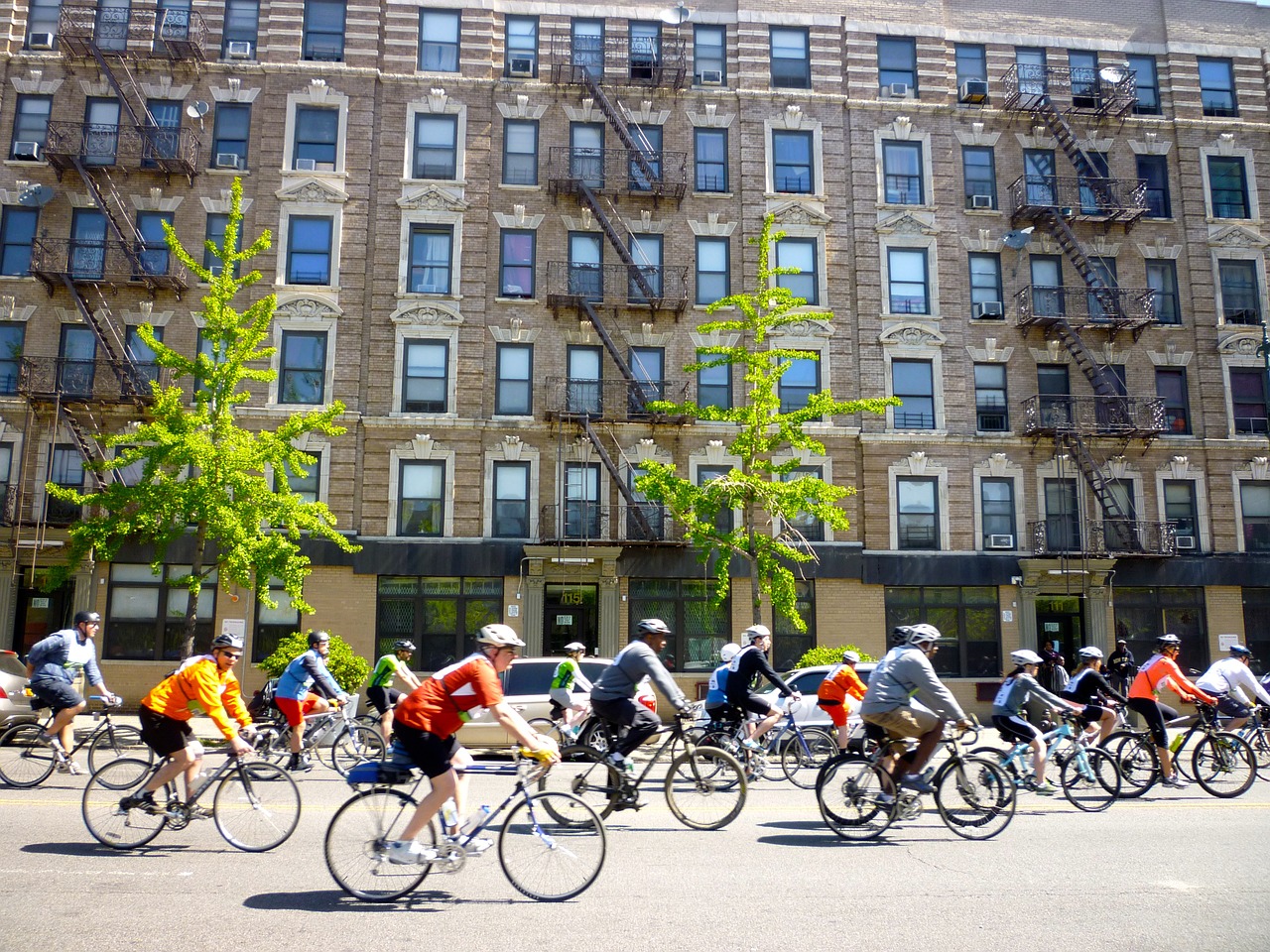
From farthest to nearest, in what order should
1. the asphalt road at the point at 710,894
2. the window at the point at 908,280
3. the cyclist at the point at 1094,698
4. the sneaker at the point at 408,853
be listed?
the window at the point at 908,280 < the cyclist at the point at 1094,698 < the sneaker at the point at 408,853 < the asphalt road at the point at 710,894

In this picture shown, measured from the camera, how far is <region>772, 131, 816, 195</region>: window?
97.8 ft

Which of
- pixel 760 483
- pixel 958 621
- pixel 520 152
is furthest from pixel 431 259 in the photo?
pixel 958 621

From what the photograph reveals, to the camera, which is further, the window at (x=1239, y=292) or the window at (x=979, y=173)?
the window at (x=1239, y=292)

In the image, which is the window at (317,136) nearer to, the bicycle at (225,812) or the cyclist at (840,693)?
the cyclist at (840,693)

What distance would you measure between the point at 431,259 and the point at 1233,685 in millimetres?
21956

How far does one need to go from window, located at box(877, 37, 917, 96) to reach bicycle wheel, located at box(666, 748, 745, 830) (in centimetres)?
2612

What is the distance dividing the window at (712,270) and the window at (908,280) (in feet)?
15.6

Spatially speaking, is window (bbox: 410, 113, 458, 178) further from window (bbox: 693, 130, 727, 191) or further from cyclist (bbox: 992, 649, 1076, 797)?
cyclist (bbox: 992, 649, 1076, 797)

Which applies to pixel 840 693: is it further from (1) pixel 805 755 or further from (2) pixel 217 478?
(2) pixel 217 478

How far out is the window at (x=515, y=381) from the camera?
92.5 ft

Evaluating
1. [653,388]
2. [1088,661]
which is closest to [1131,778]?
[1088,661]

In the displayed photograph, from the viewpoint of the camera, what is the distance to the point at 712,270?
2933 cm

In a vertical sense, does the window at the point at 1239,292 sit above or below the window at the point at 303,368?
above

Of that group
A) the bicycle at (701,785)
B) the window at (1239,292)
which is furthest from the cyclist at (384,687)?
the window at (1239,292)
